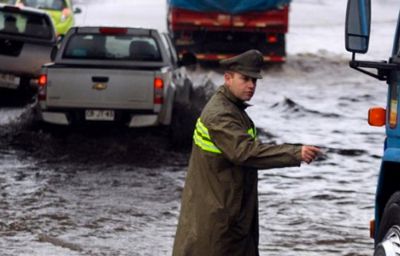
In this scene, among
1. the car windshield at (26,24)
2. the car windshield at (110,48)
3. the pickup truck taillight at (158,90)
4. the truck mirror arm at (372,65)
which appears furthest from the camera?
the car windshield at (26,24)

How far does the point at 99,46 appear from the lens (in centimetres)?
1672

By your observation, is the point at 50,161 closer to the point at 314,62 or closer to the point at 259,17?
the point at 259,17

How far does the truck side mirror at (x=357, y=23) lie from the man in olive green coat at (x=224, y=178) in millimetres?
588

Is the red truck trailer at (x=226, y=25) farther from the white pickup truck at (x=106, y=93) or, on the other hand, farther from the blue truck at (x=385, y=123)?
the blue truck at (x=385, y=123)

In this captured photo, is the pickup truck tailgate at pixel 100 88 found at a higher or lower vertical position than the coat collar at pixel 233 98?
lower

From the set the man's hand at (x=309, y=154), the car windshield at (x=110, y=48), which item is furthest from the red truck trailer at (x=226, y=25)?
the man's hand at (x=309, y=154)

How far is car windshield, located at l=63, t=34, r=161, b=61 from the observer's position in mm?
16594

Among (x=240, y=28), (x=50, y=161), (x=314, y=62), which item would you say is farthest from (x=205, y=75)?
(x=50, y=161)

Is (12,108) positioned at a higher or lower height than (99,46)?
lower

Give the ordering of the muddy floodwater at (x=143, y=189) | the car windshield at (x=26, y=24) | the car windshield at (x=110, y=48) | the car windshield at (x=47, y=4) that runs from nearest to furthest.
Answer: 1. the muddy floodwater at (x=143, y=189)
2. the car windshield at (x=110, y=48)
3. the car windshield at (x=26, y=24)
4. the car windshield at (x=47, y=4)

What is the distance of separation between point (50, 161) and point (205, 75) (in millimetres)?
11737

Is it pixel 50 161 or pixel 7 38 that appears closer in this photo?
pixel 50 161

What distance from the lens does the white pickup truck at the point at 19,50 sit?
64.9 ft

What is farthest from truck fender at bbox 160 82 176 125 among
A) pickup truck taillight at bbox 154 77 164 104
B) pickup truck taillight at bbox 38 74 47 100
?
pickup truck taillight at bbox 38 74 47 100
